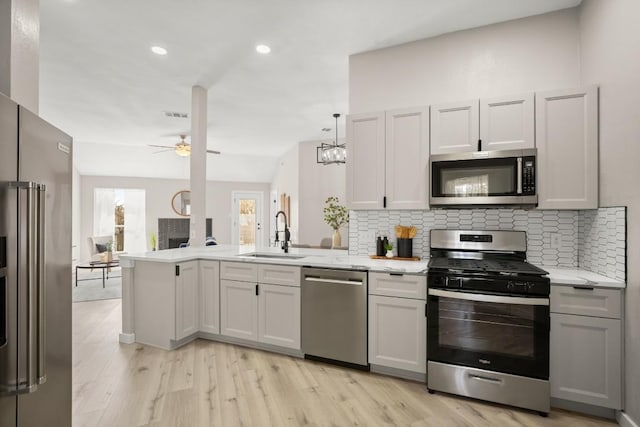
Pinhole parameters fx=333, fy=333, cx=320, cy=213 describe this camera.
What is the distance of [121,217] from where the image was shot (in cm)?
873

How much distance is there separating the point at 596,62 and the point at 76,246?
991cm

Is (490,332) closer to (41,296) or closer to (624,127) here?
(624,127)

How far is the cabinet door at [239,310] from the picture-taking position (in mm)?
3080

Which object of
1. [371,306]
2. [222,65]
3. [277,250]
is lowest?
[371,306]

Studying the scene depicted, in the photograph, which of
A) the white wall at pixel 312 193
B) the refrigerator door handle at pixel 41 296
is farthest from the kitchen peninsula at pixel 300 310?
the white wall at pixel 312 193

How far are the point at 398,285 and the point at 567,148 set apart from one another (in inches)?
62.2

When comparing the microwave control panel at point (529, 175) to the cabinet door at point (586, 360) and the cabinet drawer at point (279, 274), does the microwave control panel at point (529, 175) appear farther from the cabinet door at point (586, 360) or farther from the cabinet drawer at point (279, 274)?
the cabinet drawer at point (279, 274)

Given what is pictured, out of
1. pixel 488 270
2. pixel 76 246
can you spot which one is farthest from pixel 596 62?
pixel 76 246

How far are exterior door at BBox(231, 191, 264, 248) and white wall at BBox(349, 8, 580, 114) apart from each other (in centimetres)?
714

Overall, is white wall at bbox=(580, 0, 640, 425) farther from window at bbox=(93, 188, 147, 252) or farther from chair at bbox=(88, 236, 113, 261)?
window at bbox=(93, 188, 147, 252)

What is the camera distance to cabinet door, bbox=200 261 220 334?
10.7 ft

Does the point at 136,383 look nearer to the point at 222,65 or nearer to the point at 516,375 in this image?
the point at 516,375

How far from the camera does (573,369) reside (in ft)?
6.95

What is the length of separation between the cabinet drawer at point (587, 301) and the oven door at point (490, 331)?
0.32ft
